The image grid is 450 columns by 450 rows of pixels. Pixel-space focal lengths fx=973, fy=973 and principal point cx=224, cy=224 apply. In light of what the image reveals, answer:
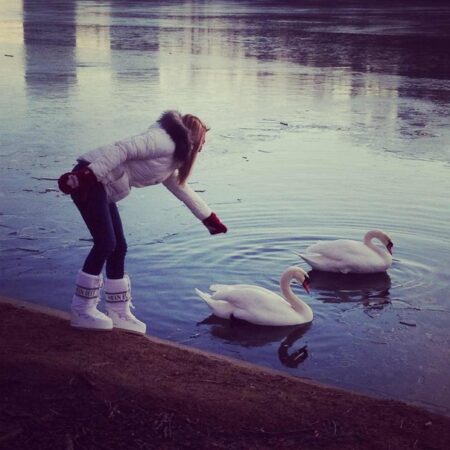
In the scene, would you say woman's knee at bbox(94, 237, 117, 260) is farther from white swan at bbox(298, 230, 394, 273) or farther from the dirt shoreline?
white swan at bbox(298, 230, 394, 273)

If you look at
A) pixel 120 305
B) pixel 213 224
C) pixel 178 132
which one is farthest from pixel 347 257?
pixel 178 132

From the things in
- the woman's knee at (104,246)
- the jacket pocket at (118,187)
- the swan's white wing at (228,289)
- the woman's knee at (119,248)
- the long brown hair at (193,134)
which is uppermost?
the long brown hair at (193,134)

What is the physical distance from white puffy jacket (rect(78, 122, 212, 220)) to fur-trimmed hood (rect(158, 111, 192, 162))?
1.2 inches

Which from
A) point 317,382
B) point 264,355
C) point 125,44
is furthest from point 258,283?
point 125,44

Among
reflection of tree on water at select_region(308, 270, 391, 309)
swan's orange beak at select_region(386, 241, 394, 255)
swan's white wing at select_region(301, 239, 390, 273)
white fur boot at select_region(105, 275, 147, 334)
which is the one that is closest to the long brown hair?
white fur boot at select_region(105, 275, 147, 334)

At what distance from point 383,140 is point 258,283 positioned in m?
6.72

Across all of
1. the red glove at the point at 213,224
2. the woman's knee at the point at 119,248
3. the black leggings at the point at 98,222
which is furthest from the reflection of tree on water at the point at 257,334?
the black leggings at the point at 98,222

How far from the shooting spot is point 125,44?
1122 inches

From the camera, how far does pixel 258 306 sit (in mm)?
7387

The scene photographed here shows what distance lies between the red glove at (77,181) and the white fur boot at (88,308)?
694 mm

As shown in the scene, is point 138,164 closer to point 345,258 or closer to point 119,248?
point 119,248

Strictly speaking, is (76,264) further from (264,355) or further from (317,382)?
(317,382)

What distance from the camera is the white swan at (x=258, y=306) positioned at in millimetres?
7387

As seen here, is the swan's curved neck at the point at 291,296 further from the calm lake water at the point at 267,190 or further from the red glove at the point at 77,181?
the red glove at the point at 77,181
